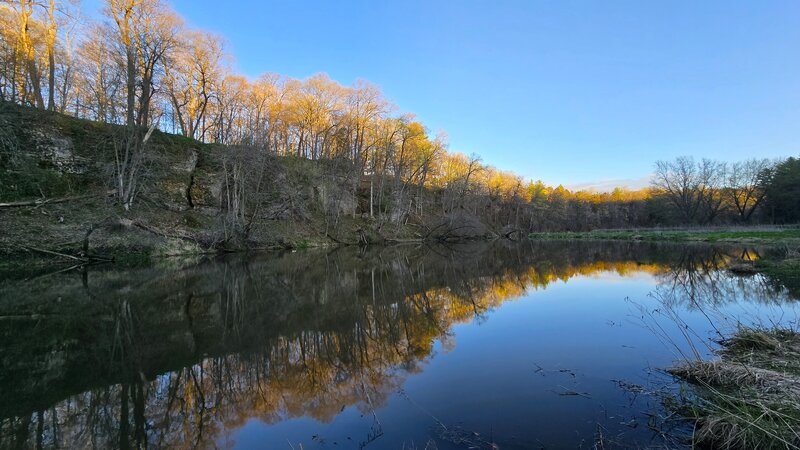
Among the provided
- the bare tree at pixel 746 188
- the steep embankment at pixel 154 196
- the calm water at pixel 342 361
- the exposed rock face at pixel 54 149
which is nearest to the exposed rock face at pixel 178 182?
the steep embankment at pixel 154 196

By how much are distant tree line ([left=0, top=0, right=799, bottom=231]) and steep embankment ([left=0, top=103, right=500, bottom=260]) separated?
3.07 feet

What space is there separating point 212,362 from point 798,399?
7.53m

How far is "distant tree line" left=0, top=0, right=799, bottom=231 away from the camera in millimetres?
23594

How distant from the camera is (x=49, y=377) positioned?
5.43m

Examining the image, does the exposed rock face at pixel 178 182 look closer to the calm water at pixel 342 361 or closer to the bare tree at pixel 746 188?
the calm water at pixel 342 361

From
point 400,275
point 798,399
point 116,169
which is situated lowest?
point 400,275

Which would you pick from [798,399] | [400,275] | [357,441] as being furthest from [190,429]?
[400,275]

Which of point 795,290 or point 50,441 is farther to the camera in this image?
point 795,290

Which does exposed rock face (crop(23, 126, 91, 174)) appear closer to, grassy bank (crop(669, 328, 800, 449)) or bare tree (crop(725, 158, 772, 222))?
grassy bank (crop(669, 328, 800, 449))

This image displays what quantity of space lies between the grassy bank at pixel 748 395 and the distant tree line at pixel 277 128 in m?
27.5

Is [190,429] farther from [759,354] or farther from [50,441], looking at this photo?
[759,354]

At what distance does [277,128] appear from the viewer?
136 feet

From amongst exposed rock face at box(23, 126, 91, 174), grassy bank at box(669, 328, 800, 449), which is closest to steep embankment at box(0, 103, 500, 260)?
exposed rock face at box(23, 126, 91, 174)

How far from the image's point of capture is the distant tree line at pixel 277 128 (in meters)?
23.6
